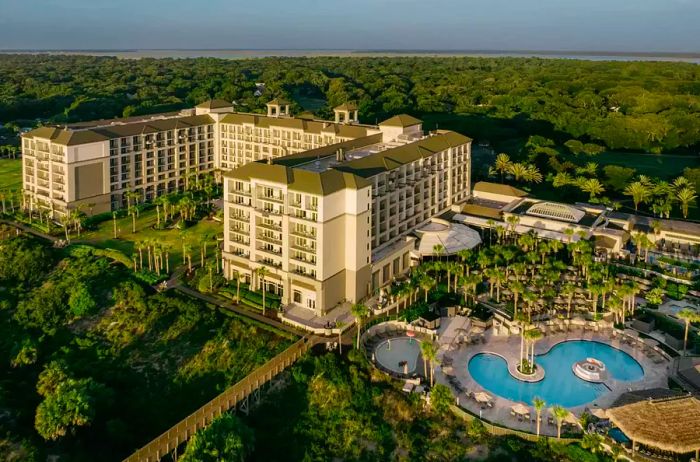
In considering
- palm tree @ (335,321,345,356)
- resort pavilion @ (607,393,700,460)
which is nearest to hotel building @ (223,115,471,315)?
palm tree @ (335,321,345,356)

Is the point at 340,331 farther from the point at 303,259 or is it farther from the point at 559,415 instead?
the point at 559,415

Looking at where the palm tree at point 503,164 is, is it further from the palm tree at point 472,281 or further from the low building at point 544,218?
the palm tree at point 472,281

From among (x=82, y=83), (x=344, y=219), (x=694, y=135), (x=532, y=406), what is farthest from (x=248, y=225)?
(x=82, y=83)

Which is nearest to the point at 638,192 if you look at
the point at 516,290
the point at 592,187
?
the point at 592,187

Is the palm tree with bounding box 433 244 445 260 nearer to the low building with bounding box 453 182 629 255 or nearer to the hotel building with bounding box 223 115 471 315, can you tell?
the hotel building with bounding box 223 115 471 315

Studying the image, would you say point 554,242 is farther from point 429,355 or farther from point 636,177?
point 636,177

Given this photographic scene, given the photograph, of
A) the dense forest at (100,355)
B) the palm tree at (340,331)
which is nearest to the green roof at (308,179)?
the palm tree at (340,331)
